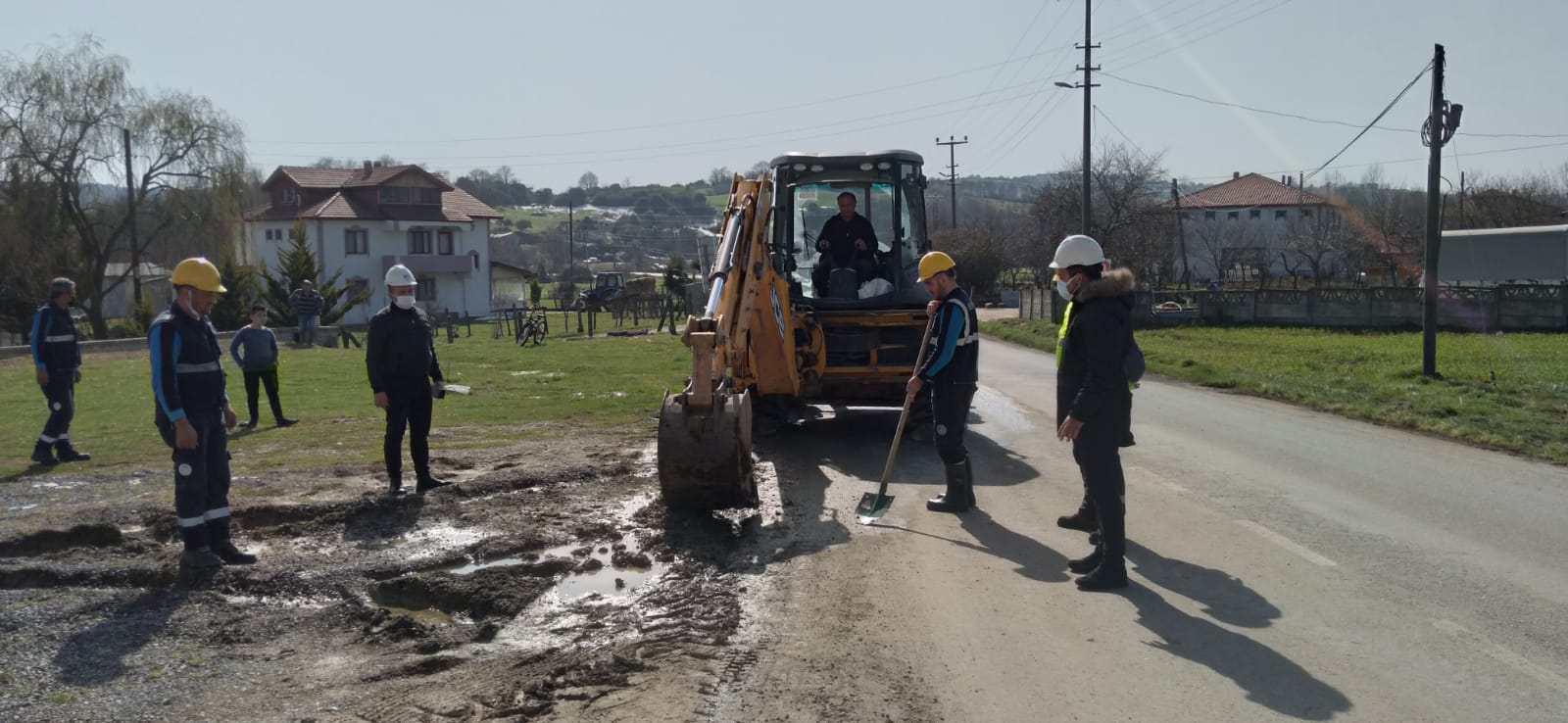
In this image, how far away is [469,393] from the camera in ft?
57.9

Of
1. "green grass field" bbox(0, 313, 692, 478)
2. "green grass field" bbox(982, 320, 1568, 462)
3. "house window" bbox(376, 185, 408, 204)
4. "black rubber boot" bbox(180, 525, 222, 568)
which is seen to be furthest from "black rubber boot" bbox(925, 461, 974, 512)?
"house window" bbox(376, 185, 408, 204)

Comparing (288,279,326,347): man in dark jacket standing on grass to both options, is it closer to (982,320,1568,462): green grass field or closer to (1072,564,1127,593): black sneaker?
(982,320,1568,462): green grass field

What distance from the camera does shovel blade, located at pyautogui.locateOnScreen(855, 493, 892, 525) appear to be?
865 cm

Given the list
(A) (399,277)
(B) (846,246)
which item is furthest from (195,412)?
(B) (846,246)

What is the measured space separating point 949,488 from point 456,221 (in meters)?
63.6

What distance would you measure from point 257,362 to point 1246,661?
1206 centimetres

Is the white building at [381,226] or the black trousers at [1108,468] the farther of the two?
the white building at [381,226]

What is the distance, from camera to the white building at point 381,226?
6500 centimetres

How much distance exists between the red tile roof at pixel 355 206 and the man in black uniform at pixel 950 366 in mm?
60651

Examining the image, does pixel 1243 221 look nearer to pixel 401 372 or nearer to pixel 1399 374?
pixel 1399 374

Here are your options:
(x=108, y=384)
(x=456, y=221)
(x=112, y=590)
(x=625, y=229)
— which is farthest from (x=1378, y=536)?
(x=625, y=229)

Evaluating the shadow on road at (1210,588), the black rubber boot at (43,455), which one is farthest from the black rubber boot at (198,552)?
the shadow on road at (1210,588)

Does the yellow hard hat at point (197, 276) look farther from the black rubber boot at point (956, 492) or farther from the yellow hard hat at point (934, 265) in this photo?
the black rubber boot at point (956, 492)

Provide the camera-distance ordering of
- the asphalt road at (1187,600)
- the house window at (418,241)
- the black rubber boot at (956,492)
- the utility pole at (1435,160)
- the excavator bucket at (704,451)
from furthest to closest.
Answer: the house window at (418,241) → the utility pole at (1435,160) → the black rubber boot at (956,492) → the excavator bucket at (704,451) → the asphalt road at (1187,600)
